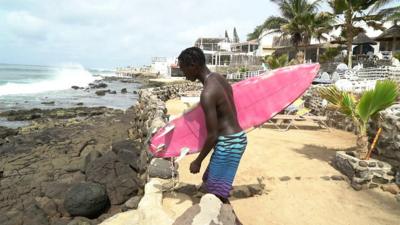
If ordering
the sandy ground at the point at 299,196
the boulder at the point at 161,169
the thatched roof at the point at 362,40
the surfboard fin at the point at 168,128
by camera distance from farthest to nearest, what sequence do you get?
Answer: the thatched roof at the point at 362,40
the boulder at the point at 161,169
the sandy ground at the point at 299,196
the surfboard fin at the point at 168,128

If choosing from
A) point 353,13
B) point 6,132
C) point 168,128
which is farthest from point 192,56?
point 353,13

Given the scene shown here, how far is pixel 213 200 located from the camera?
2.82 meters

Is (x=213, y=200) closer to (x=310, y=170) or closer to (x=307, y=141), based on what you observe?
(x=310, y=170)

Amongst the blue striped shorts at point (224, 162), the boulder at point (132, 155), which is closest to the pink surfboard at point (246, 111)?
the blue striped shorts at point (224, 162)

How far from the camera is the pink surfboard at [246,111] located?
13.4ft

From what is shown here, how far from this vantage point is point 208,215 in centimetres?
268

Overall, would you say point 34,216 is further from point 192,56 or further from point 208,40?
point 208,40

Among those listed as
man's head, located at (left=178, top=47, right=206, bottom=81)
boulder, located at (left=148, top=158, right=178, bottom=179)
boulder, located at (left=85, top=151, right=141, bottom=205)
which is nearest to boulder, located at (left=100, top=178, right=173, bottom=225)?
boulder, located at (left=148, top=158, right=178, bottom=179)

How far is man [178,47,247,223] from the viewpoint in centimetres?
292

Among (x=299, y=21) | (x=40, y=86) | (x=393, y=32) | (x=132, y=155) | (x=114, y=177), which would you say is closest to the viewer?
(x=114, y=177)

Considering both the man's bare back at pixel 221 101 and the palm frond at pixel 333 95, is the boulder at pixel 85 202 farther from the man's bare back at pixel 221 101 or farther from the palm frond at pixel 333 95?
the palm frond at pixel 333 95

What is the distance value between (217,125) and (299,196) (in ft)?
9.66

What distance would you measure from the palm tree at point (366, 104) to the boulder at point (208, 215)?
13.0 feet

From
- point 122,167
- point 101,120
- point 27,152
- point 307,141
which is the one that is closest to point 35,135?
point 27,152
